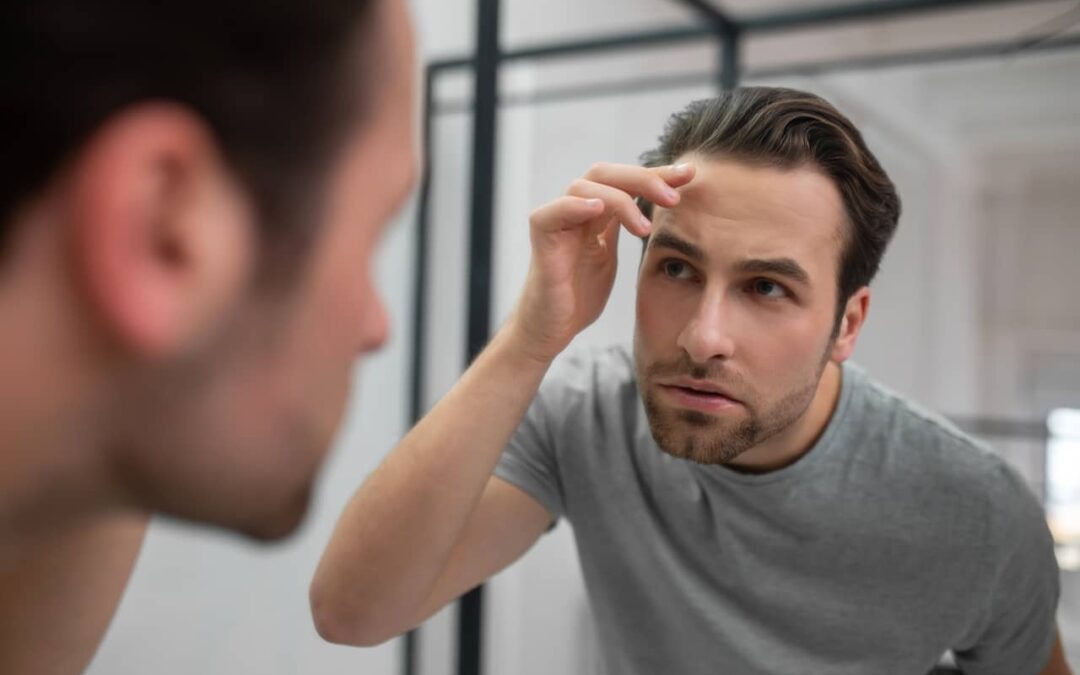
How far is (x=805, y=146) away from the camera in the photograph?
0.76 metres

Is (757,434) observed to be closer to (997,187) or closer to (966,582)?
(966,582)

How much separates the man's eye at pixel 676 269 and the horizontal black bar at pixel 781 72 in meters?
0.73

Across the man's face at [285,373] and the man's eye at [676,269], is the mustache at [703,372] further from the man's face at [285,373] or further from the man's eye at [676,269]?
the man's face at [285,373]

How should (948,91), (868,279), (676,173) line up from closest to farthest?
(676,173), (868,279), (948,91)

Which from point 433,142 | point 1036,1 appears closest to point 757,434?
point 1036,1

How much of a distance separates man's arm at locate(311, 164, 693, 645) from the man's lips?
0.10 meters

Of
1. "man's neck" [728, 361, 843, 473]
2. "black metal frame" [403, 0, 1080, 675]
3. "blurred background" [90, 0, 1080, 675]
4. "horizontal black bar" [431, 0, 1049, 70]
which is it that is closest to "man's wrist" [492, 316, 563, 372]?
"blurred background" [90, 0, 1080, 675]

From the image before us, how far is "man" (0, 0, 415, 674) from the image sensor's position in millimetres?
273

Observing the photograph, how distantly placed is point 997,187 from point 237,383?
247 centimetres

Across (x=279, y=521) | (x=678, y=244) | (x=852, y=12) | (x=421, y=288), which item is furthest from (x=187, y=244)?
(x=421, y=288)

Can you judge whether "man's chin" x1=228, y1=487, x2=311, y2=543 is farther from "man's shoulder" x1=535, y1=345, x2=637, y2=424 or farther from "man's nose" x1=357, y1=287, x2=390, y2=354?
"man's shoulder" x1=535, y1=345, x2=637, y2=424

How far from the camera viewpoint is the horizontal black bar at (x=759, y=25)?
49.3 inches

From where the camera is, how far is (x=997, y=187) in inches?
94.0

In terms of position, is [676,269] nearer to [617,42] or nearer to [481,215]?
[481,215]
